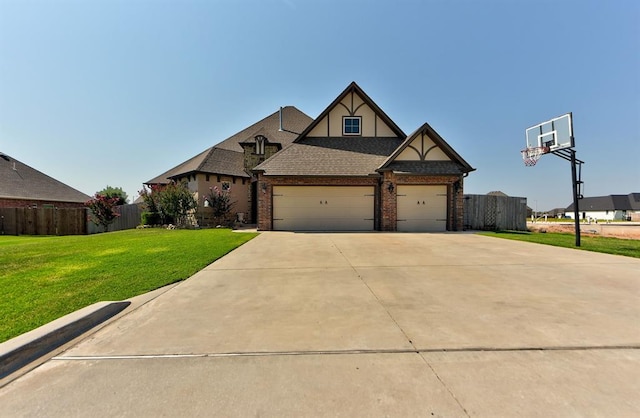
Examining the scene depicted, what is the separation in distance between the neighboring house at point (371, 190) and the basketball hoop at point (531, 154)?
2.47 meters

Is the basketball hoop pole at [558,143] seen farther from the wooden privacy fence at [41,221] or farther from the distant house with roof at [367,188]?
the wooden privacy fence at [41,221]

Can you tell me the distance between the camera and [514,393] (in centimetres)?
206

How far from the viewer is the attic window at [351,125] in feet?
55.2

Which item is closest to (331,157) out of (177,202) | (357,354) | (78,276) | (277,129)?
(177,202)

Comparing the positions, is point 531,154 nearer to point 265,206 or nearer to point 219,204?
point 265,206

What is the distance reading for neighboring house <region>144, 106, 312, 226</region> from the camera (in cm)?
1858

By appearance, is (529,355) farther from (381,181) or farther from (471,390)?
(381,181)

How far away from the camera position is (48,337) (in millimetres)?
2777

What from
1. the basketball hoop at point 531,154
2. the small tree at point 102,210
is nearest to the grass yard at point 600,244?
the basketball hoop at point 531,154

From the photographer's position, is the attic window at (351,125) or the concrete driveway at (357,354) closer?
the concrete driveway at (357,354)

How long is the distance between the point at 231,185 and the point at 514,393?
20.0 meters

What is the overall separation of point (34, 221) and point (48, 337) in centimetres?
2265

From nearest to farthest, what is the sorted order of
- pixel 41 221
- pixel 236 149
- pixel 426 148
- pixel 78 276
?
pixel 78 276 → pixel 426 148 → pixel 41 221 → pixel 236 149

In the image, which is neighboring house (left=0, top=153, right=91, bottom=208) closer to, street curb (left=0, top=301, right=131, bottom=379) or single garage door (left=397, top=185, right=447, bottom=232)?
street curb (left=0, top=301, right=131, bottom=379)
